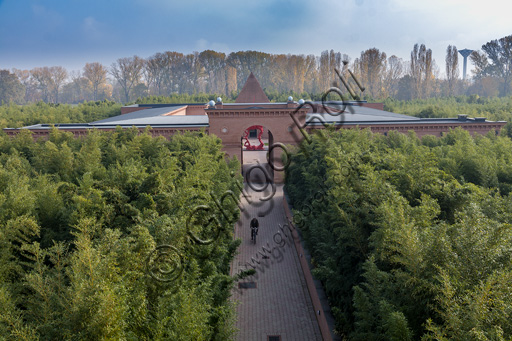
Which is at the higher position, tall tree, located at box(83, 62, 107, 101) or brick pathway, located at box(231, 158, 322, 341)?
tall tree, located at box(83, 62, 107, 101)

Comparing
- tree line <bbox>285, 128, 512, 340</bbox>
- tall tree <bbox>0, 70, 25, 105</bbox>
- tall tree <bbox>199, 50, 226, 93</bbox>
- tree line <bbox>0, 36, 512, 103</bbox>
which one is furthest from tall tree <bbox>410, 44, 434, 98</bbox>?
tall tree <bbox>0, 70, 25, 105</bbox>

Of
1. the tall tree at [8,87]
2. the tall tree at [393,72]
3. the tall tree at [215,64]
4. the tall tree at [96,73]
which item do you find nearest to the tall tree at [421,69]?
the tall tree at [393,72]

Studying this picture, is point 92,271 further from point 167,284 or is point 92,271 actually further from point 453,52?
point 453,52

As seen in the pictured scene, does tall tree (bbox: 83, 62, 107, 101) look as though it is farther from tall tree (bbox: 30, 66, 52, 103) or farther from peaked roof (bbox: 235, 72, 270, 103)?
peaked roof (bbox: 235, 72, 270, 103)

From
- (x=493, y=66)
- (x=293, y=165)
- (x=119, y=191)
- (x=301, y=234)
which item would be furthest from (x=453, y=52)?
(x=119, y=191)

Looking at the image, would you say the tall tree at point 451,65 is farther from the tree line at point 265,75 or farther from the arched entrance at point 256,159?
the arched entrance at point 256,159

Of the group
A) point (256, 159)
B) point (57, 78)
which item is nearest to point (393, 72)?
point (256, 159)

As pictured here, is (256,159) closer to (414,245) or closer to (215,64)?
(414,245)

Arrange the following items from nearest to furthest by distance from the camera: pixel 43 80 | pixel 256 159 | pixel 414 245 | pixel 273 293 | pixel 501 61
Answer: pixel 414 245 < pixel 273 293 < pixel 256 159 < pixel 501 61 < pixel 43 80
